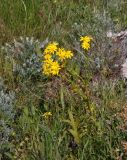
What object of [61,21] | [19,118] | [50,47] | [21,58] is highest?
[61,21]

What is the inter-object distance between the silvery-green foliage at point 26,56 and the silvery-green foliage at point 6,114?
13.6 inches

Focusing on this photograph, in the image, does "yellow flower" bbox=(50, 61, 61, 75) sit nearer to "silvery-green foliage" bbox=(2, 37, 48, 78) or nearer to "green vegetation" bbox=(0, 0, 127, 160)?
"green vegetation" bbox=(0, 0, 127, 160)

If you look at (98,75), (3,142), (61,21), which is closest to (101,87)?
(98,75)

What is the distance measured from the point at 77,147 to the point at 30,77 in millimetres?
1288

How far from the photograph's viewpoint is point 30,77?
15.0 ft

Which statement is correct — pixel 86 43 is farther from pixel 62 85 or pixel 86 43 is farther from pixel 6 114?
pixel 6 114

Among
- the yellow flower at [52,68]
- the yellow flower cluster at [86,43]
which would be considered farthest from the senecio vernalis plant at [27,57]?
the yellow flower at [52,68]

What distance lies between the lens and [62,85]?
146 inches

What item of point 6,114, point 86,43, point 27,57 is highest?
point 27,57

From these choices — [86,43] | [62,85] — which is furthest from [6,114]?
[86,43]

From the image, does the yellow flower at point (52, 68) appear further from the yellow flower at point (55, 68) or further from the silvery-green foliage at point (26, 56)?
the silvery-green foliage at point (26, 56)

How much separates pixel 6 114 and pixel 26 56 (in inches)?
39.0

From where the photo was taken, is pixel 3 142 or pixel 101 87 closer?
pixel 3 142

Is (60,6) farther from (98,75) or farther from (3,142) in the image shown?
(3,142)
